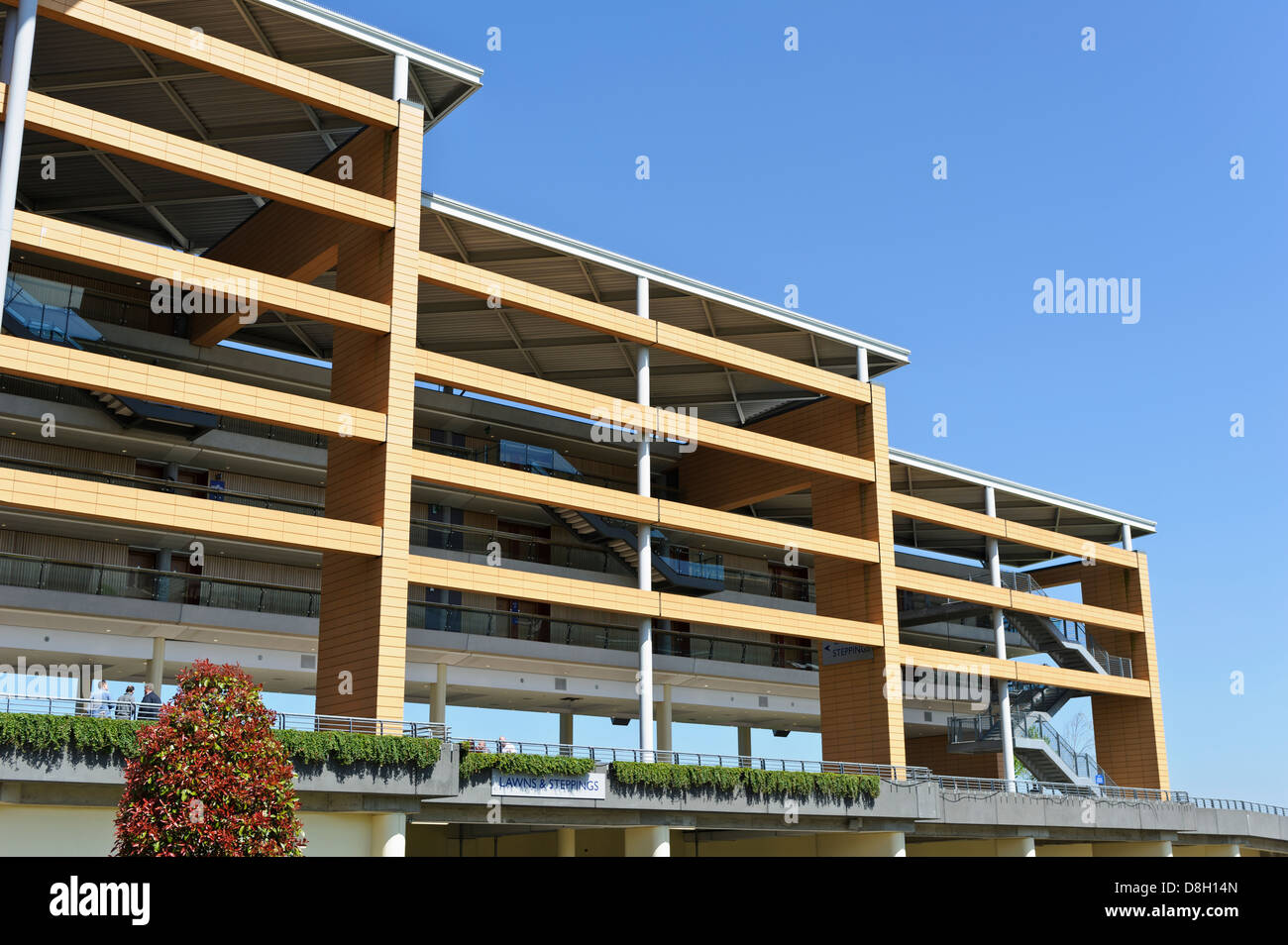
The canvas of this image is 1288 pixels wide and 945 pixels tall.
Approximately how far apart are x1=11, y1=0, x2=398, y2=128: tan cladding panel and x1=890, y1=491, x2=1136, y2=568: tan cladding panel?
2578 centimetres

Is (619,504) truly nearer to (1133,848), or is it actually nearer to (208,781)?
(208,781)

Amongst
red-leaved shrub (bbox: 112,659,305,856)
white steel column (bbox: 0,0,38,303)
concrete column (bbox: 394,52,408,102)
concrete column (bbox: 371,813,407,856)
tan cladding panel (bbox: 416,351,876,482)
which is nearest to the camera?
red-leaved shrub (bbox: 112,659,305,856)

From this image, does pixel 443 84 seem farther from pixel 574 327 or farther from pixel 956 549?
pixel 956 549

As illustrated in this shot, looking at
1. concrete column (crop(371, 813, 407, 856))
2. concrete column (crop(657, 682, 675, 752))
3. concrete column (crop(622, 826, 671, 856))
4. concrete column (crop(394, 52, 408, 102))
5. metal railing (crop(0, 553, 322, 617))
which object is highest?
concrete column (crop(394, 52, 408, 102))

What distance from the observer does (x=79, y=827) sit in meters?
27.5

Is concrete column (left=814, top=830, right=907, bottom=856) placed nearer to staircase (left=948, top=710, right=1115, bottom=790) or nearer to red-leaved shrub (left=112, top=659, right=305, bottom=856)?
staircase (left=948, top=710, right=1115, bottom=790)

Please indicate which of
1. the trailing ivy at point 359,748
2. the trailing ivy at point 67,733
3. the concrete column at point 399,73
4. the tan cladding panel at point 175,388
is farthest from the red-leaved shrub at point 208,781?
the concrete column at point 399,73

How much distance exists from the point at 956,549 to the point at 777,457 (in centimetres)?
2702

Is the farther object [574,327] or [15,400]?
[574,327]

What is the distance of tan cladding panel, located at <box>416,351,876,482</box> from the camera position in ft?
129

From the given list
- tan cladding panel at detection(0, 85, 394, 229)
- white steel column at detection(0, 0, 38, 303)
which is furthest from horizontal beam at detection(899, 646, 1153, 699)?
white steel column at detection(0, 0, 38, 303)

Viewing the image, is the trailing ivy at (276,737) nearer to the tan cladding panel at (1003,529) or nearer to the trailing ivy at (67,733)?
the trailing ivy at (67,733)

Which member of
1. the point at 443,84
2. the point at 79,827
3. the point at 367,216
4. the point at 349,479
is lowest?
the point at 79,827
